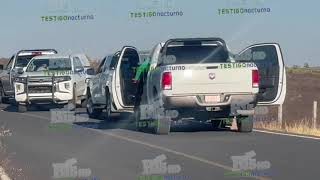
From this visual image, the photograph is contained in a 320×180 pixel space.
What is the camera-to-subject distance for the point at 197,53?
17672 millimetres

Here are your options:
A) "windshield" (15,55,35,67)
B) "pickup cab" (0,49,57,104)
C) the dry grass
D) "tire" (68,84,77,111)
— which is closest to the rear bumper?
the dry grass

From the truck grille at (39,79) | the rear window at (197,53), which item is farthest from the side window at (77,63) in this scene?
the rear window at (197,53)

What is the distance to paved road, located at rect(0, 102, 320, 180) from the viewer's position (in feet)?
36.0

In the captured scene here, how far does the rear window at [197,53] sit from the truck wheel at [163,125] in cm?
178

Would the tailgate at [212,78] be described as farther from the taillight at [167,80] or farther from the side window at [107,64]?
the side window at [107,64]

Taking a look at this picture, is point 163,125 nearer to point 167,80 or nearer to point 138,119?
point 167,80

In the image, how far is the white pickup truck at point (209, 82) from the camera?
1599 centimetres

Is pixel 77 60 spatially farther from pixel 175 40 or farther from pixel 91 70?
pixel 175 40

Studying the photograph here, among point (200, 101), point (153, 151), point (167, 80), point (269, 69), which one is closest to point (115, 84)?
point (167, 80)

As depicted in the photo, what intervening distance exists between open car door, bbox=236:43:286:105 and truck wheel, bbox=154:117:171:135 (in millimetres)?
2181

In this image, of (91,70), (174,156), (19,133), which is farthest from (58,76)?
(174,156)

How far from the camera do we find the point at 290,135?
16422 millimetres

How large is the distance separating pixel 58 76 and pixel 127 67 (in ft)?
25.7

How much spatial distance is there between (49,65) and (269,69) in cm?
1251
